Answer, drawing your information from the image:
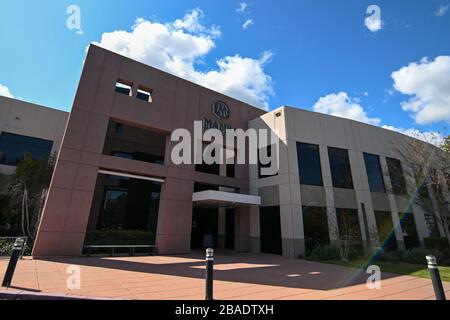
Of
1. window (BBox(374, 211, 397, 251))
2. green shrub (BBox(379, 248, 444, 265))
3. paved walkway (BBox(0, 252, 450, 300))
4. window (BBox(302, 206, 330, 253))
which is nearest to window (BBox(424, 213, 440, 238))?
window (BBox(374, 211, 397, 251))

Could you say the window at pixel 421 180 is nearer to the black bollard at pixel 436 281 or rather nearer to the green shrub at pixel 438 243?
the green shrub at pixel 438 243

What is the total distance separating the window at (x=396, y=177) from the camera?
1988cm

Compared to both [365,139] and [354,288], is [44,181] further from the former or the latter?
[365,139]

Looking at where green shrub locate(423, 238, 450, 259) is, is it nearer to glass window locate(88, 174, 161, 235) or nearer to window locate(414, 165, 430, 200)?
window locate(414, 165, 430, 200)

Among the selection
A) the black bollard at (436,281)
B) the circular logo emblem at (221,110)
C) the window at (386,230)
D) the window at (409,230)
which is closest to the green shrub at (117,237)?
the circular logo emblem at (221,110)

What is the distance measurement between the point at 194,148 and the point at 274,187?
6.61m

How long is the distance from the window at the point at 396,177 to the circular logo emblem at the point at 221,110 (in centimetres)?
1468

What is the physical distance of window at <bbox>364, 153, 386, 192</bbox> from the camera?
19531 millimetres

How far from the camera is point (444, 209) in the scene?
15844mm

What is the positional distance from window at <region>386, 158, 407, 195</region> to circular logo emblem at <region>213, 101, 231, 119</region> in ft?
48.2

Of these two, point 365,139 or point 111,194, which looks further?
point 365,139
